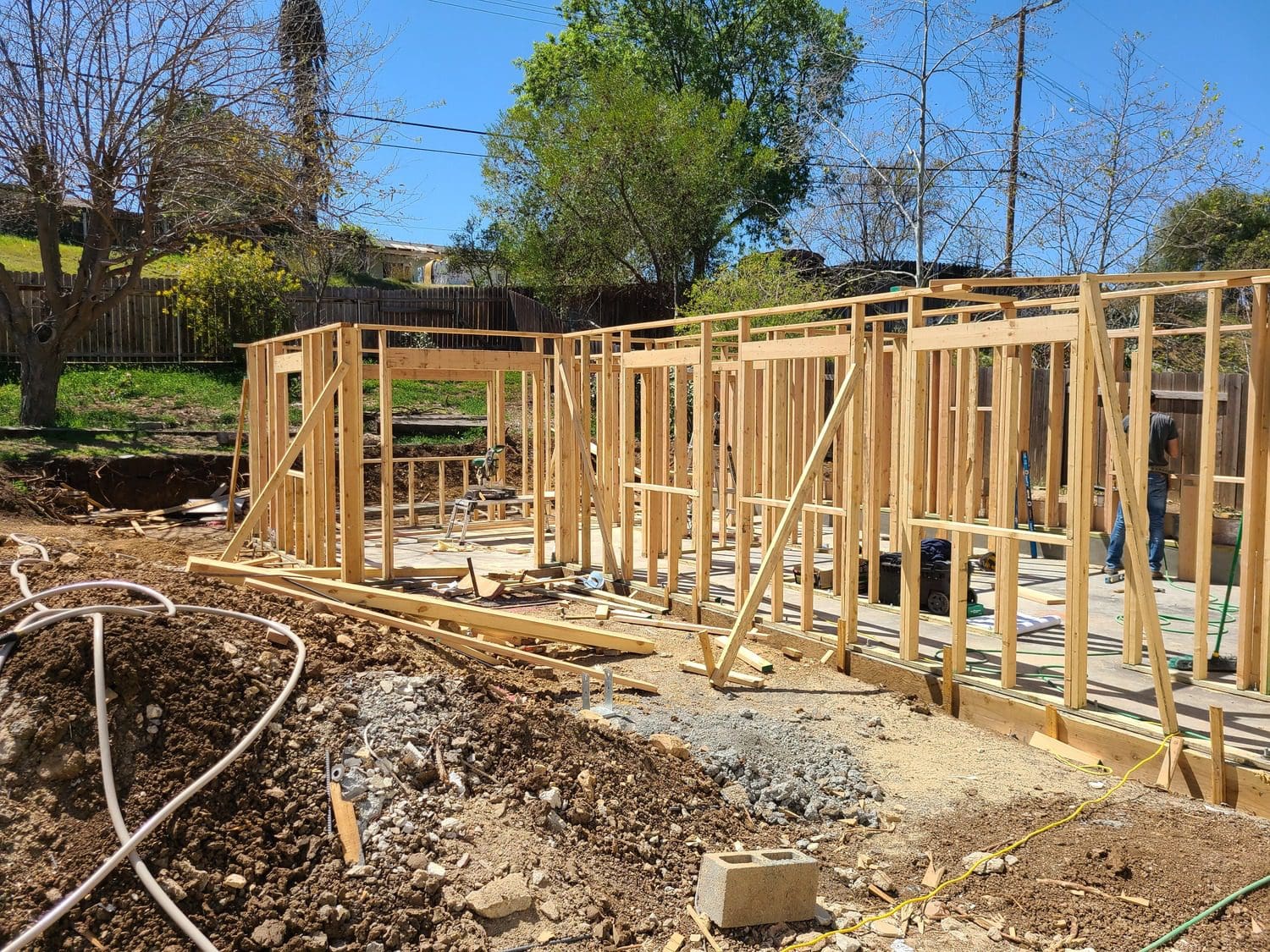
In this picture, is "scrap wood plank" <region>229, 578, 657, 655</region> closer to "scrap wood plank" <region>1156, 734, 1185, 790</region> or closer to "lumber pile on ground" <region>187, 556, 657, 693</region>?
"lumber pile on ground" <region>187, 556, 657, 693</region>

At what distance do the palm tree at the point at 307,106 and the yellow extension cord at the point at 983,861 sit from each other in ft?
47.5

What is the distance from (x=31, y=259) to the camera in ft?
99.7

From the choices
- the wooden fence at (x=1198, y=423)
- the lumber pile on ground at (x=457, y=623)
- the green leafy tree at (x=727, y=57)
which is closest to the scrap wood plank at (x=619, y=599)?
the lumber pile on ground at (x=457, y=623)

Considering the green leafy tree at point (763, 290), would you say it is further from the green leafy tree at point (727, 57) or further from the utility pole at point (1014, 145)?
the green leafy tree at point (727, 57)

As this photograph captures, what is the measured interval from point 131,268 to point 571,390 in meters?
8.89

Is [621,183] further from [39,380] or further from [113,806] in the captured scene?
[113,806]

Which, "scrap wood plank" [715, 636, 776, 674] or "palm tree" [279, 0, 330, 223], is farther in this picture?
"palm tree" [279, 0, 330, 223]

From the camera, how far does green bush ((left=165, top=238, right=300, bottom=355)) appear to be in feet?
70.9

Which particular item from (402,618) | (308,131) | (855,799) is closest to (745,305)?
(308,131)

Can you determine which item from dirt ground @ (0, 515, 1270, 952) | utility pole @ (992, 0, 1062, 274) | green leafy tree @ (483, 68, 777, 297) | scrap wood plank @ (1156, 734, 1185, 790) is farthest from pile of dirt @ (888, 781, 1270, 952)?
green leafy tree @ (483, 68, 777, 297)

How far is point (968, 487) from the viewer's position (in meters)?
8.13

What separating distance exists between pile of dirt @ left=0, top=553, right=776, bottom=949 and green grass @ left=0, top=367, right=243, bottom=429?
14846mm

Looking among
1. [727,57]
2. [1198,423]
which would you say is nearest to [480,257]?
[727,57]

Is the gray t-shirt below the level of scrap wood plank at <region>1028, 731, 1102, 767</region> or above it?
above
